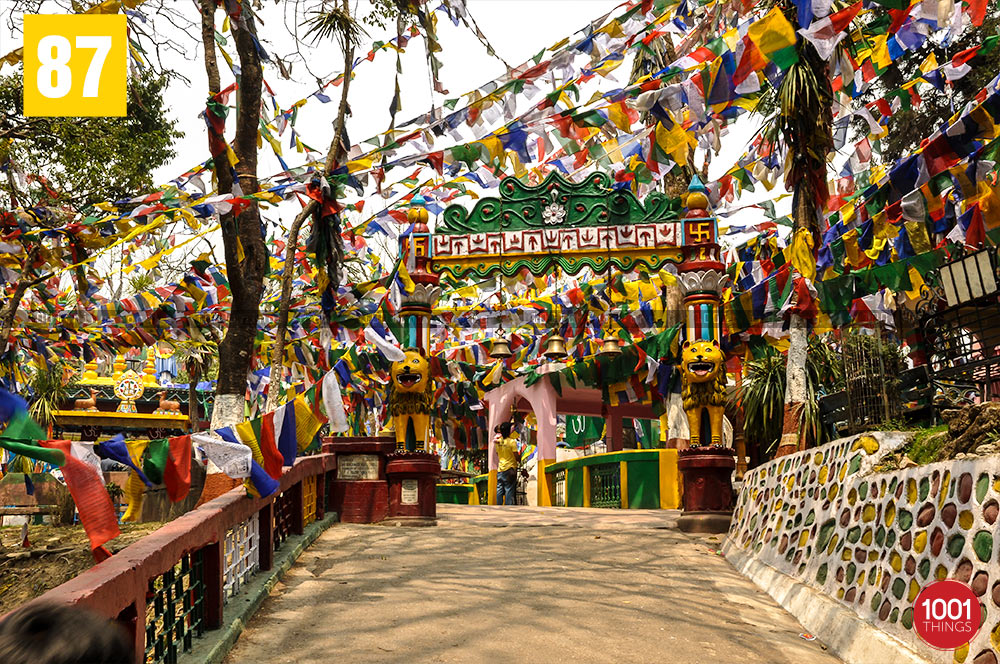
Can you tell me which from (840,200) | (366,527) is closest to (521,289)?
(840,200)

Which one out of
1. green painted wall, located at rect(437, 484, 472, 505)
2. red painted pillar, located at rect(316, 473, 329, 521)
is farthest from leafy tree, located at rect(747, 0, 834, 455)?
green painted wall, located at rect(437, 484, 472, 505)

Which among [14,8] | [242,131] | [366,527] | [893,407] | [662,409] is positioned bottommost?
[366,527]

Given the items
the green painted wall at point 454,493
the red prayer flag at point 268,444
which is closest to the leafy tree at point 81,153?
the red prayer flag at point 268,444

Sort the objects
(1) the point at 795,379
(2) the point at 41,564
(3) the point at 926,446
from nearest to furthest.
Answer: (3) the point at 926,446
(1) the point at 795,379
(2) the point at 41,564

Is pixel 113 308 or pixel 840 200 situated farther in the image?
pixel 113 308

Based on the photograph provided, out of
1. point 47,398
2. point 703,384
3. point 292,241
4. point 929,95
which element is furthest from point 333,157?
point 47,398

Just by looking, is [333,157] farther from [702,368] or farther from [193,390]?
[193,390]

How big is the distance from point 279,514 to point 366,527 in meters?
2.82

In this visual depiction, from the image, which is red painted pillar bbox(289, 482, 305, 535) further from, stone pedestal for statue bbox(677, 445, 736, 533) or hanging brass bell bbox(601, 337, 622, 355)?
hanging brass bell bbox(601, 337, 622, 355)

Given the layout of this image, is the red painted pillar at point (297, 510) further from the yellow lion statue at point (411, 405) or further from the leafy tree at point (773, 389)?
the leafy tree at point (773, 389)

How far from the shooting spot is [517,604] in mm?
8578

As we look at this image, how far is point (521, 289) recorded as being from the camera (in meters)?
22.6

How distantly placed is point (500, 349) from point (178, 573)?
54.4 feet

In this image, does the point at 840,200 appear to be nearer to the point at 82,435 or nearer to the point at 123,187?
→ the point at 123,187
